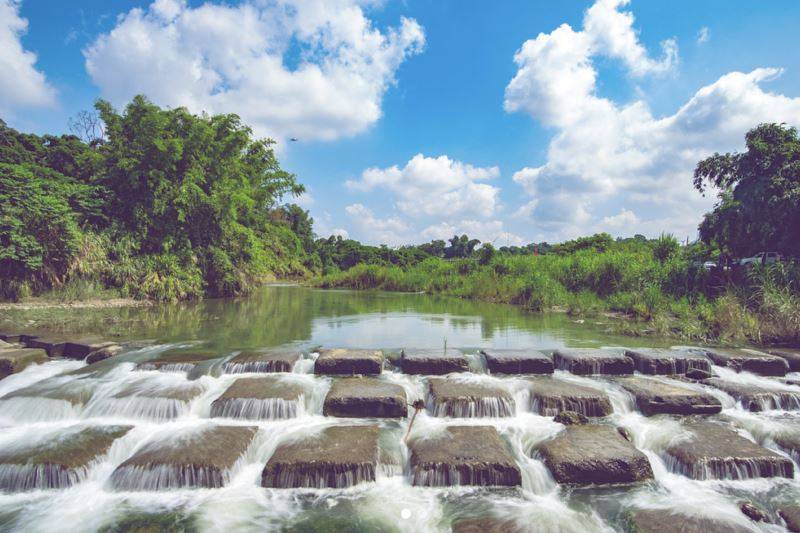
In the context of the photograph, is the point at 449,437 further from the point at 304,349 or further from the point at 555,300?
the point at 555,300

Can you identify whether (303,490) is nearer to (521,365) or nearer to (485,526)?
(485,526)

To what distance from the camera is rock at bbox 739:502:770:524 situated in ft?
8.39

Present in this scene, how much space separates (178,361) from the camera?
5160 millimetres

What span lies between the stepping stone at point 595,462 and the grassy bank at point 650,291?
6.02 meters

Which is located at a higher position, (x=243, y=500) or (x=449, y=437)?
(x=449, y=437)

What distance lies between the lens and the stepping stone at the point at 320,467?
9.60ft

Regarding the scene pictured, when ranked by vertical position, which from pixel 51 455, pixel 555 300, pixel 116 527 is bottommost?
pixel 116 527

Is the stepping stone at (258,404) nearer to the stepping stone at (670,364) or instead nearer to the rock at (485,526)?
the rock at (485,526)

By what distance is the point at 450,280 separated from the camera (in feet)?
70.7

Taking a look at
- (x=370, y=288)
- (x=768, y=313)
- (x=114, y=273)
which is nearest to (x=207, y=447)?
(x=768, y=313)

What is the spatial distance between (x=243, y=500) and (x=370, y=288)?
22450mm

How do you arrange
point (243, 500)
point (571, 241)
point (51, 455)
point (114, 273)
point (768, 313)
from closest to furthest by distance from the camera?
point (243, 500) → point (51, 455) → point (768, 313) → point (114, 273) → point (571, 241)

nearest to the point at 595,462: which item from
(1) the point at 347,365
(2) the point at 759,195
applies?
(1) the point at 347,365

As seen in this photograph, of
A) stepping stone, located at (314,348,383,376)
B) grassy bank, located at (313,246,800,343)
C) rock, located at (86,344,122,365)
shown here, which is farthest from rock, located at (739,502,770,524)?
rock, located at (86,344,122,365)
